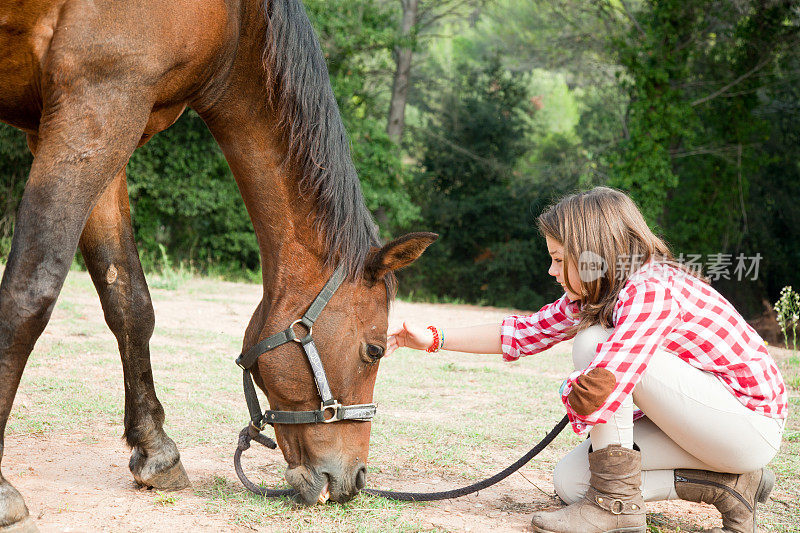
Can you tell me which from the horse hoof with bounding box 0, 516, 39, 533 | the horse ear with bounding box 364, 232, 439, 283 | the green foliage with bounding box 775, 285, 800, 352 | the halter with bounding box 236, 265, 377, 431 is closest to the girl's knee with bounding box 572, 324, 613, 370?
the horse ear with bounding box 364, 232, 439, 283

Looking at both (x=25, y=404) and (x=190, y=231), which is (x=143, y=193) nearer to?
(x=190, y=231)

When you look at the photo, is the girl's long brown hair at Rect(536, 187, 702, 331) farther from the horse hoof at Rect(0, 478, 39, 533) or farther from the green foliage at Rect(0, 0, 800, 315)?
the green foliage at Rect(0, 0, 800, 315)

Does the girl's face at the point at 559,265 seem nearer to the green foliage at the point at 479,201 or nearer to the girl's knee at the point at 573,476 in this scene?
the girl's knee at the point at 573,476

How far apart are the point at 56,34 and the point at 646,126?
46.1 ft

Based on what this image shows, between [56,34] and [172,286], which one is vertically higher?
[56,34]

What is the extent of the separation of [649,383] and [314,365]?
1180 millimetres

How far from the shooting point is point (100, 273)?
2758 millimetres

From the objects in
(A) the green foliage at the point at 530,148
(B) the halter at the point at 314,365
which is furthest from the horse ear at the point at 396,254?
(A) the green foliage at the point at 530,148

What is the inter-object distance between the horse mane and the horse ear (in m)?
0.05

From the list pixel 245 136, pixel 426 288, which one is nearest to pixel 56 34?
pixel 245 136

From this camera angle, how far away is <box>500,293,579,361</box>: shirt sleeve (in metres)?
2.85

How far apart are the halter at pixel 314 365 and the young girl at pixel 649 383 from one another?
766 millimetres

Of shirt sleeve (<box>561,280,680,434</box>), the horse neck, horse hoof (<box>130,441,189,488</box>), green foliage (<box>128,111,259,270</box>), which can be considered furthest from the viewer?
green foliage (<box>128,111,259,270</box>)

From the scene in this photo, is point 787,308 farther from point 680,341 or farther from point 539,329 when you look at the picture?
point 680,341
